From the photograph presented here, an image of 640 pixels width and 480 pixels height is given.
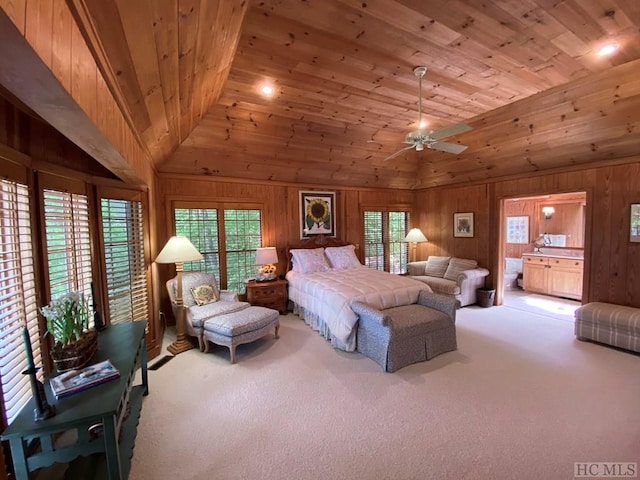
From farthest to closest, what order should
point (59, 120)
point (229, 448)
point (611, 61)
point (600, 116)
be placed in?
point (600, 116) < point (611, 61) < point (229, 448) < point (59, 120)

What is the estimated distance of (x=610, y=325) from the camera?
3.51 m

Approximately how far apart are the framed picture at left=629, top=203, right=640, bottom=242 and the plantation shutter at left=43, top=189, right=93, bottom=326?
641 cm

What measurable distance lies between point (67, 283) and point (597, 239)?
6.40 m

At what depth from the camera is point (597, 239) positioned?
13.8ft

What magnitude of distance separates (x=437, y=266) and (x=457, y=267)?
0.46 m

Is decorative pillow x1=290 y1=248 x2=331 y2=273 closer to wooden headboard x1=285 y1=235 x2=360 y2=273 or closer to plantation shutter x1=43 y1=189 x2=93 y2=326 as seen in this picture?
wooden headboard x1=285 y1=235 x2=360 y2=273

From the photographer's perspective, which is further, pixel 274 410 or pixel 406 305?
pixel 406 305

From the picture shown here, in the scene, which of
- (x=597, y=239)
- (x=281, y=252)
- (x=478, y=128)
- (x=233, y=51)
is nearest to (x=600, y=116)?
(x=478, y=128)

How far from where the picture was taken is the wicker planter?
5.78ft

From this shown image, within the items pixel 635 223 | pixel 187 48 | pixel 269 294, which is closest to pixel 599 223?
pixel 635 223

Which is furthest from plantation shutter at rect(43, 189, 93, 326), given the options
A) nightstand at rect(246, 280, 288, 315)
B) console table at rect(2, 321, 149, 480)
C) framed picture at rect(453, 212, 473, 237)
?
framed picture at rect(453, 212, 473, 237)

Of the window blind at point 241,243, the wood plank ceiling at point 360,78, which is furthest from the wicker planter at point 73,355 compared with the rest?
the window blind at point 241,243

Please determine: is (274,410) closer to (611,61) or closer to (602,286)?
(611,61)

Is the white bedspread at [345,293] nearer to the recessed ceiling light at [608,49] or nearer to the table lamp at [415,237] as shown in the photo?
the table lamp at [415,237]
